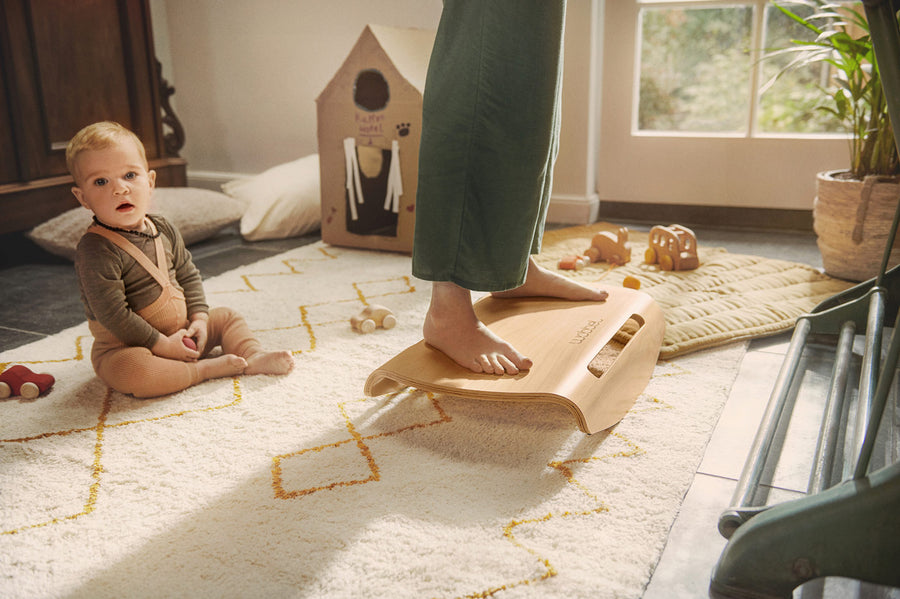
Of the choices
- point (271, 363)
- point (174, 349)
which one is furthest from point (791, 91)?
point (174, 349)

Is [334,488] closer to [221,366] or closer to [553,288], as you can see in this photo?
[221,366]

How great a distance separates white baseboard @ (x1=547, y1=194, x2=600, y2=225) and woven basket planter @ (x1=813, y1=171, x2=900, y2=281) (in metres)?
0.84

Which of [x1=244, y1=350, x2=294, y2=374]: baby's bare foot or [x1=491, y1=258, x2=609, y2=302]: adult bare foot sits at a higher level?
[x1=491, y1=258, x2=609, y2=302]: adult bare foot

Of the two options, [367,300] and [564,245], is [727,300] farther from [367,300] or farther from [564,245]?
[367,300]

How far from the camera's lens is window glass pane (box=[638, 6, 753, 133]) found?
223 cm

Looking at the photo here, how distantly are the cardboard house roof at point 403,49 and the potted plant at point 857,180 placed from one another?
2.94 ft

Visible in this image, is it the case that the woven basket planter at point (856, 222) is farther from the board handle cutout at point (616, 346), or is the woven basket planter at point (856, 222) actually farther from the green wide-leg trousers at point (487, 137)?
the green wide-leg trousers at point (487, 137)

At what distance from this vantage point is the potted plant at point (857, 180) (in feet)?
5.06

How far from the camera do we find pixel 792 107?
88.5 inches

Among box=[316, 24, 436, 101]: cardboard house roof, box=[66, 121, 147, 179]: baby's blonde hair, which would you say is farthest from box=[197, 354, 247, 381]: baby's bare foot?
box=[316, 24, 436, 101]: cardboard house roof

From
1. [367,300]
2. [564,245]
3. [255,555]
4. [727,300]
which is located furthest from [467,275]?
[564,245]

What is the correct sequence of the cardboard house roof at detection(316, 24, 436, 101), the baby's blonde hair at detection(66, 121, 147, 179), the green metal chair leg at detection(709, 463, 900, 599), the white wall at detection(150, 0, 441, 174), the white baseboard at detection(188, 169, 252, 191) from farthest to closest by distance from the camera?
the white baseboard at detection(188, 169, 252, 191)
the white wall at detection(150, 0, 441, 174)
the cardboard house roof at detection(316, 24, 436, 101)
the baby's blonde hair at detection(66, 121, 147, 179)
the green metal chair leg at detection(709, 463, 900, 599)

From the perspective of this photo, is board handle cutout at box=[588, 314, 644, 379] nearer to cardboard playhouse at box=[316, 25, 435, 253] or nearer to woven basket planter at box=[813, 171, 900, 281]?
woven basket planter at box=[813, 171, 900, 281]

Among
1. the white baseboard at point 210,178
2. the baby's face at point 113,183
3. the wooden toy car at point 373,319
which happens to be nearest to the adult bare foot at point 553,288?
the wooden toy car at point 373,319
